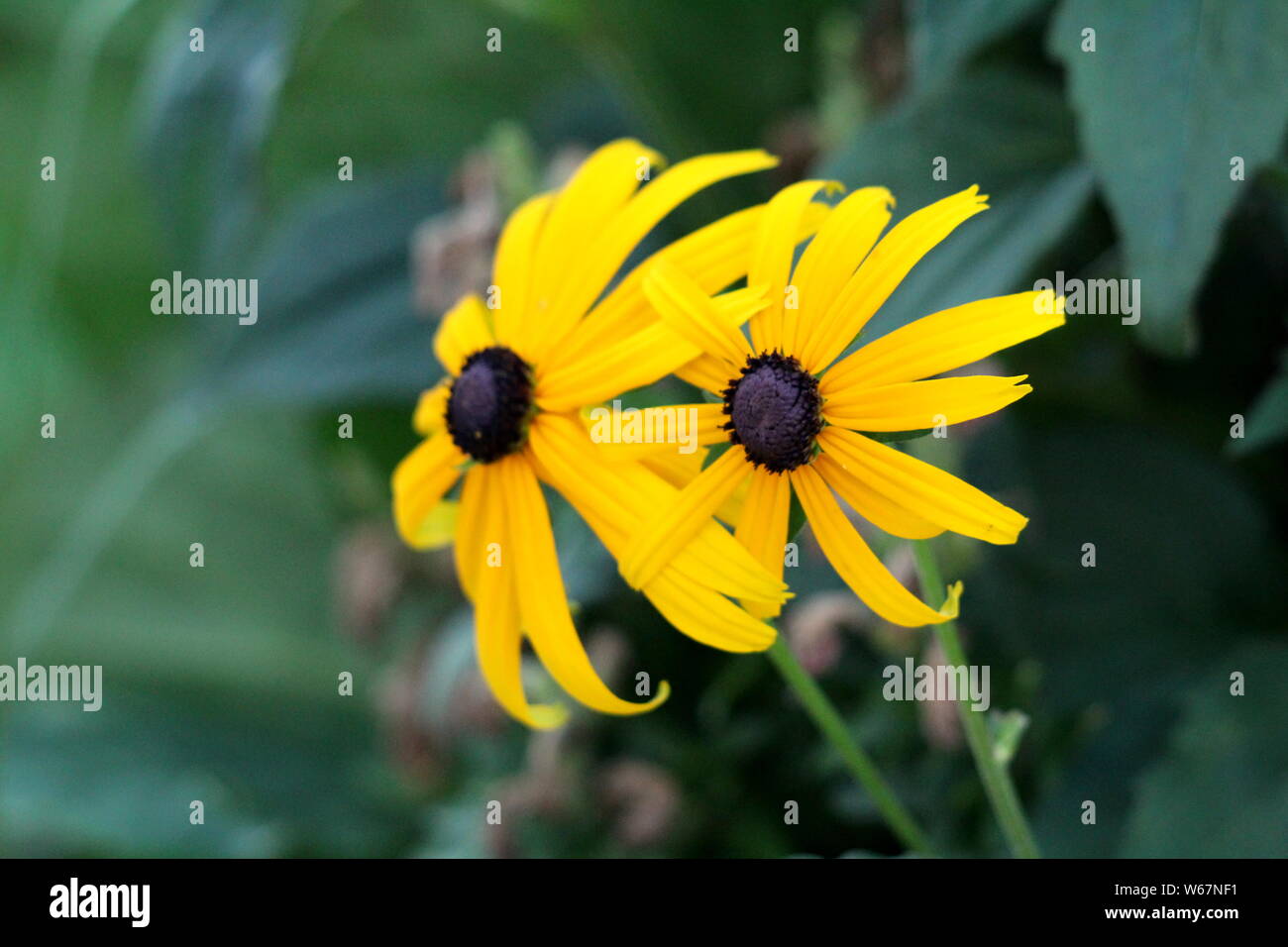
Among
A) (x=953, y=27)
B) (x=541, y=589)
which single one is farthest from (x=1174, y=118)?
(x=541, y=589)

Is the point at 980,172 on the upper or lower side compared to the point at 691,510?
upper

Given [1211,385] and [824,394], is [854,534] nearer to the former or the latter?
[824,394]

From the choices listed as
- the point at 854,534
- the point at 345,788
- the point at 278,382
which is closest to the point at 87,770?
the point at 345,788

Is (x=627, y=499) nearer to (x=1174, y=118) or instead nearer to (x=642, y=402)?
(x=642, y=402)

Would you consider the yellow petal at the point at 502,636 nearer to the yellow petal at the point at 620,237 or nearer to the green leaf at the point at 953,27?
the yellow petal at the point at 620,237

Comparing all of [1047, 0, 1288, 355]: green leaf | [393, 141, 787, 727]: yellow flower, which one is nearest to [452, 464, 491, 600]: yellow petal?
[393, 141, 787, 727]: yellow flower

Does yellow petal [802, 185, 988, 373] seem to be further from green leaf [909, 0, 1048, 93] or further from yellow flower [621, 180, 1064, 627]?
green leaf [909, 0, 1048, 93]
